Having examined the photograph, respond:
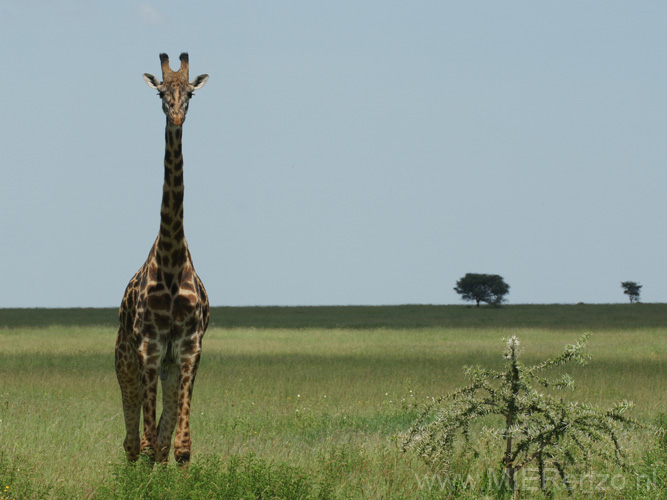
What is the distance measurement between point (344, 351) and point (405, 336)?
9.12 m

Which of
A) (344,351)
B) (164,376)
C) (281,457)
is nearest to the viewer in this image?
(164,376)

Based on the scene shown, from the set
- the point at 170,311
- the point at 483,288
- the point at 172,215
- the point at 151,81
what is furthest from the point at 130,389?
the point at 483,288

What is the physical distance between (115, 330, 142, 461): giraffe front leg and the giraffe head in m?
3.10

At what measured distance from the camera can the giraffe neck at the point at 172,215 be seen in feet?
29.3

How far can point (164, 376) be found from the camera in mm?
9078

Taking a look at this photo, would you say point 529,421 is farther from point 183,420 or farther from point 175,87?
point 175,87

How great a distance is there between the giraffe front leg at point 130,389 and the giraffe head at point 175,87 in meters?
3.10

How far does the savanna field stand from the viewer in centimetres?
885

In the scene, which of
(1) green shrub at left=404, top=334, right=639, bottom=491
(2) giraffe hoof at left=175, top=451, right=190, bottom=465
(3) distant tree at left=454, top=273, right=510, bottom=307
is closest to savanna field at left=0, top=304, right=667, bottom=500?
(2) giraffe hoof at left=175, top=451, right=190, bottom=465

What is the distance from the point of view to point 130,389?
1015 centimetres

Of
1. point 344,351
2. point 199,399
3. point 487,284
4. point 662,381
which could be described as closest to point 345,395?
point 199,399

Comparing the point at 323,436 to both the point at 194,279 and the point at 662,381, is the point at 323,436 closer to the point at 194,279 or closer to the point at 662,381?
the point at 194,279

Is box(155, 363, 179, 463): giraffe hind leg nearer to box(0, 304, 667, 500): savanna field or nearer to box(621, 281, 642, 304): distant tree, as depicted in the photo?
box(0, 304, 667, 500): savanna field

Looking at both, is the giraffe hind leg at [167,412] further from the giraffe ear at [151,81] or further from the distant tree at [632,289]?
the distant tree at [632,289]
